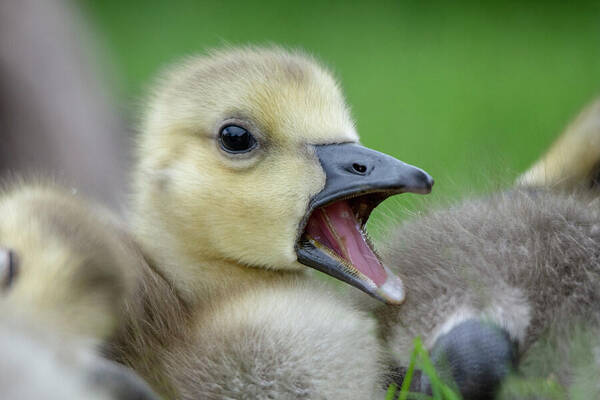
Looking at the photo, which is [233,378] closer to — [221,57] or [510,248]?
[510,248]

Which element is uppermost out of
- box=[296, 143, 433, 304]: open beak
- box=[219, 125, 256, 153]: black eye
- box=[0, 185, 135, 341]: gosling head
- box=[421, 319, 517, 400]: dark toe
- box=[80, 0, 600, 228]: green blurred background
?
box=[80, 0, 600, 228]: green blurred background

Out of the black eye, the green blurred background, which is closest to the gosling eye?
the black eye

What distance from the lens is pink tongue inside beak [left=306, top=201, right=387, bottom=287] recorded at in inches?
58.8

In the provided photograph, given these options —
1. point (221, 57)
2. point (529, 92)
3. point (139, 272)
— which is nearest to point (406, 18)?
point (529, 92)

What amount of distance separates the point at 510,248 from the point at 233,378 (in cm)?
43

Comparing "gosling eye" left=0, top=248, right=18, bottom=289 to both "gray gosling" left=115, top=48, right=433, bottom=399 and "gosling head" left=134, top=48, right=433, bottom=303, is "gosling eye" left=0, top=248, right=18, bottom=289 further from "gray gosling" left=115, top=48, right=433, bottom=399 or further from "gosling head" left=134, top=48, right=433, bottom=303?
"gosling head" left=134, top=48, right=433, bottom=303

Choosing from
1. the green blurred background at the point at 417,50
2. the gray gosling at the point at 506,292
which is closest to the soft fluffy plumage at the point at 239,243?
the gray gosling at the point at 506,292

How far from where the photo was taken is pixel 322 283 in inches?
61.1

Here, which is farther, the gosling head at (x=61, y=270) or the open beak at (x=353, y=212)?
the open beak at (x=353, y=212)

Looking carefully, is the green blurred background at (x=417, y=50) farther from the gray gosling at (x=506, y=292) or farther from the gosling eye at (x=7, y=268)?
the gosling eye at (x=7, y=268)

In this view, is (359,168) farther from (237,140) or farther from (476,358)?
(476,358)

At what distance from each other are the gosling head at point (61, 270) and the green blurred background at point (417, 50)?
8.03ft

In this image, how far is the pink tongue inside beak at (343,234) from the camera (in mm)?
1494

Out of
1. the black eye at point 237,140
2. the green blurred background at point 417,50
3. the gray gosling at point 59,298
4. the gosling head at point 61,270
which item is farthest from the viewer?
the green blurred background at point 417,50
